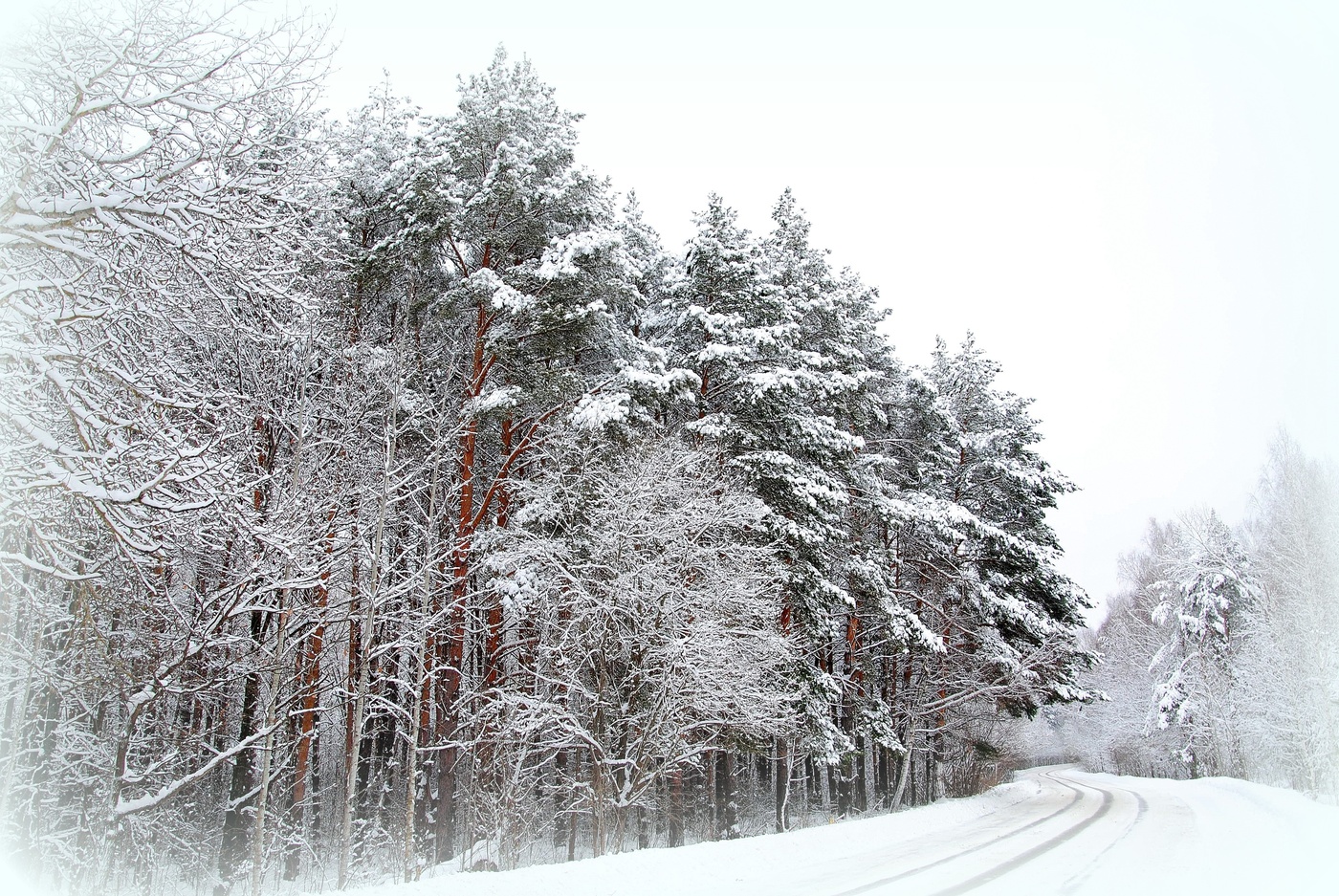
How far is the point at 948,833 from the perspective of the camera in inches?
655

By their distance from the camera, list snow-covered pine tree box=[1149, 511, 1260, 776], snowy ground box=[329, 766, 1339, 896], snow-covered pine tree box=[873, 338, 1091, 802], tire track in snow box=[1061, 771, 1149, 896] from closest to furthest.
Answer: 1. snowy ground box=[329, 766, 1339, 896]
2. tire track in snow box=[1061, 771, 1149, 896]
3. snow-covered pine tree box=[873, 338, 1091, 802]
4. snow-covered pine tree box=[1149, 511, 1260, 776]

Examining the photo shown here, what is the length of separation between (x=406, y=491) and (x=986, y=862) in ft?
41.7

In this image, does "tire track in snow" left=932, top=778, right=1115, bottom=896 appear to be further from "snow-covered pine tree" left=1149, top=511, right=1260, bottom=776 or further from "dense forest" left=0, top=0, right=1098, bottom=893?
"snow-covered pine tree" left=1149, top=511, right=1260, bottom=776

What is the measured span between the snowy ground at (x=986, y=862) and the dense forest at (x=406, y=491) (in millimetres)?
2197

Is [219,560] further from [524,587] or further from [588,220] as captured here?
[588,220]

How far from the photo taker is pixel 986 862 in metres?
12.0

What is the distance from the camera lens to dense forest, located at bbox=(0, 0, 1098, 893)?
17.1 feet

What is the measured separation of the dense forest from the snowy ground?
2.20 meters

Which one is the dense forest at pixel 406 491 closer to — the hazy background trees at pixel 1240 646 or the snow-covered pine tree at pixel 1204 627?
the hazy background trees at pixel 1240 646

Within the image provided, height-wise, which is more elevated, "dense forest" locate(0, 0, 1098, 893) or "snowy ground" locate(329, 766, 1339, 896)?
"dense forest" locate(0, 0, 1098, 893)

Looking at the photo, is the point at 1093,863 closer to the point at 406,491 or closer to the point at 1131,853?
the point at 1131,853

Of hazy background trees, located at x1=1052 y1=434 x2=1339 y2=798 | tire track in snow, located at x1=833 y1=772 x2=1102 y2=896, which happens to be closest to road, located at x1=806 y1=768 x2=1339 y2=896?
tire track in snow, located at x1=833 y1=772 x2=1102 y2=896

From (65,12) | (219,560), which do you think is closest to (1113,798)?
(219,560)

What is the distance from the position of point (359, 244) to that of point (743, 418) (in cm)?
1027
